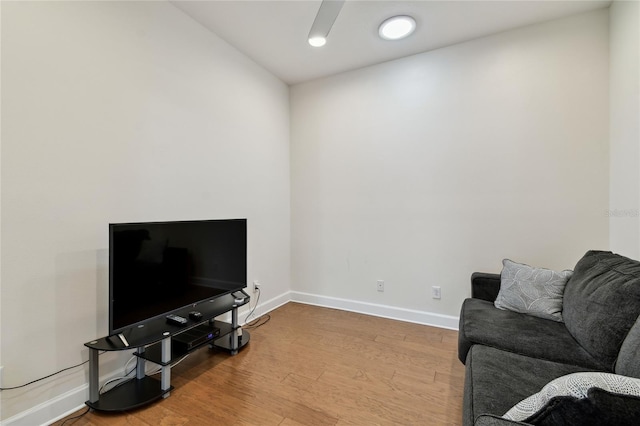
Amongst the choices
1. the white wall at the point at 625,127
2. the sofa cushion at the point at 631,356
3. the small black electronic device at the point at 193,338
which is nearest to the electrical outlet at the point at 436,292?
the white wall at the point at 625,127

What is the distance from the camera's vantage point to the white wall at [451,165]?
2.42 metres

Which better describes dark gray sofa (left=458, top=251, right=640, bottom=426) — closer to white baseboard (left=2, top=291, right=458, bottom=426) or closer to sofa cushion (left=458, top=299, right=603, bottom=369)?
sofa cushion (left=458, top=299, right=603, bottom=369)

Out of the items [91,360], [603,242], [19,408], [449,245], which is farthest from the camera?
[449,245]

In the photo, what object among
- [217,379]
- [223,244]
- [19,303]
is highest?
[223,244]

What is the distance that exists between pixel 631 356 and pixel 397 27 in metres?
2.69

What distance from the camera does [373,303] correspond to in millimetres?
3236

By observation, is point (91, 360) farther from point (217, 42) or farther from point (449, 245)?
point (449, 245)

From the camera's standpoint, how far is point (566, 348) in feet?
4.94

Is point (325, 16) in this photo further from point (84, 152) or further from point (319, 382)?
point (319, 382)

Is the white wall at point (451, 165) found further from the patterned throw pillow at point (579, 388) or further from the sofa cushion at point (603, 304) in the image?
the patterned throw pillow at point (579, 388)

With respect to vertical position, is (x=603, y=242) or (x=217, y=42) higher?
(x=217, y=42)

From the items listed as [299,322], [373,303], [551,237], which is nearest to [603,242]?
[551,237]

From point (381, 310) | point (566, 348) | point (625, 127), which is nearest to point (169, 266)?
point (381, 310)

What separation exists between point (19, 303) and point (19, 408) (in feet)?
1.80
